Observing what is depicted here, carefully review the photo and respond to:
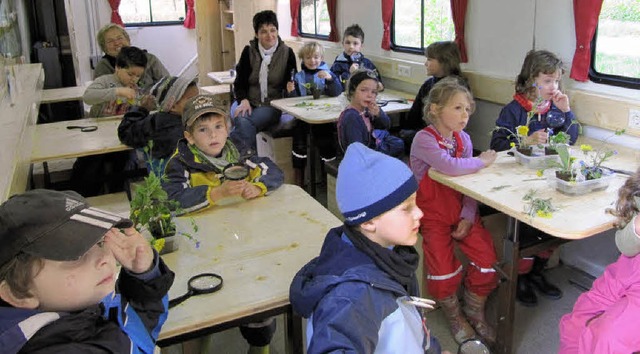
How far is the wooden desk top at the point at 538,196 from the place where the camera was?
6.91 feet

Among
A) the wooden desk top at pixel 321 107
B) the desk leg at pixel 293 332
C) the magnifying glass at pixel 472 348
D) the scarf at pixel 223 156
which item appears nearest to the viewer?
the magnifying glass at pixel 472 348

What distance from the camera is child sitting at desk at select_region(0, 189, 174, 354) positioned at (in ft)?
3.45

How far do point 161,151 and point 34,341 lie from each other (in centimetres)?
230

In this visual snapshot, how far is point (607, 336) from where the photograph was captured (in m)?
1.89

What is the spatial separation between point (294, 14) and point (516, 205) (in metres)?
5.83

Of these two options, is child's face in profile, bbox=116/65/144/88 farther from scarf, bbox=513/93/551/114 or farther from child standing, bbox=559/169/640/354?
child standing, bbox=559/169/640/354

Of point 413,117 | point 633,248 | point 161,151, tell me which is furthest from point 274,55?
point 633,248

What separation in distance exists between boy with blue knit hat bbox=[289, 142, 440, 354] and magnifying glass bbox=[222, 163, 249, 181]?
2.96ft

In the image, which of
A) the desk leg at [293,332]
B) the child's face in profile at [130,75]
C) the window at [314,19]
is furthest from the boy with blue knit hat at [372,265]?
the window at [314,19]

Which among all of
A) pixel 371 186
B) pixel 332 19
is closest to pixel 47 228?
pixel 371 186

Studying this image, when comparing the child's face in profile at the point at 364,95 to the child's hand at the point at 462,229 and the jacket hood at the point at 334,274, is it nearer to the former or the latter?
the child's hand at the point at 462,229

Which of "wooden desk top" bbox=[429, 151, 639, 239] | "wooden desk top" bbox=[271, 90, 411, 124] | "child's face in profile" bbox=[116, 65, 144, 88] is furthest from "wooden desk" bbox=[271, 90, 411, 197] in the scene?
"wooden desk top" bbox=[429, 151, 639, 239]

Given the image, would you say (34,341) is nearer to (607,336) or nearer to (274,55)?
(607,336)

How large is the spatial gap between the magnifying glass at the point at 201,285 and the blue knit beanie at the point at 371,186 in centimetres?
50
